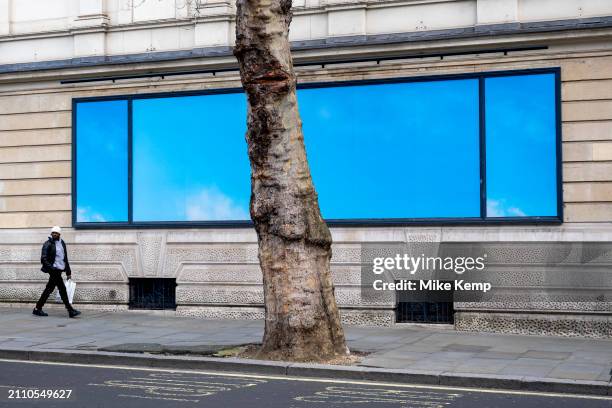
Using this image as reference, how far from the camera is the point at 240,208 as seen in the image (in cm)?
1852

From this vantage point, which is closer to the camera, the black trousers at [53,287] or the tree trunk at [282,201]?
the tree trunk at [282,201]

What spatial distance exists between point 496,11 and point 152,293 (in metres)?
8.32

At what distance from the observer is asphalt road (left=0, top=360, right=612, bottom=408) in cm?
988

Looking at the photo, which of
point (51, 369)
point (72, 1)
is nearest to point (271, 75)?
point (51, 369)

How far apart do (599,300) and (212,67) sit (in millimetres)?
8127

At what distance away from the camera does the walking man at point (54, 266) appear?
18.3 m

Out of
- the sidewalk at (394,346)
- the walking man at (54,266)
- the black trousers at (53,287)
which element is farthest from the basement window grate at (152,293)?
the black trousers at (53,287)

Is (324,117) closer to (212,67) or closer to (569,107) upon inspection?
(212,67)

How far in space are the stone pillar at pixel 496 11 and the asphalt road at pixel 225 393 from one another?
7743 millimetres

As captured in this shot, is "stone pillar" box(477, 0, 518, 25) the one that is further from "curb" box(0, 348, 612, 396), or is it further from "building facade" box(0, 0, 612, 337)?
"curb" box(0, 348, 612, 396)

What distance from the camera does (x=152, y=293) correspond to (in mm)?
19375

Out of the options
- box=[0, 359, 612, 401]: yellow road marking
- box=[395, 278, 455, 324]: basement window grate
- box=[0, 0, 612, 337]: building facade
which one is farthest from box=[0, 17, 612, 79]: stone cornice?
box=[0, 359, 612, 401]: yellow road marking

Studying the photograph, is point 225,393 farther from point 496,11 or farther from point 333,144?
point 496,11

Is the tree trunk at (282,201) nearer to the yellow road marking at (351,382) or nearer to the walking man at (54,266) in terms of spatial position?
the yellow road marking at (351,382)
